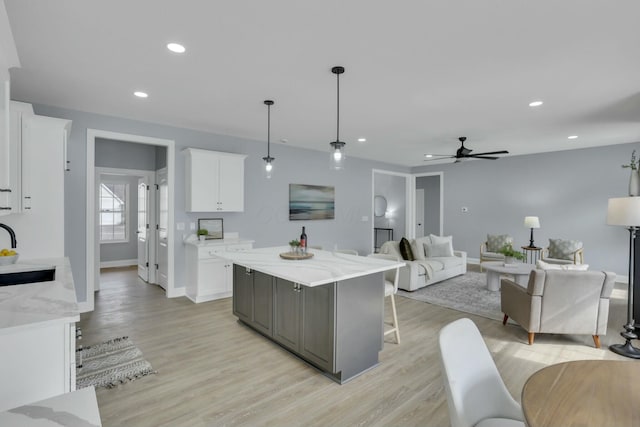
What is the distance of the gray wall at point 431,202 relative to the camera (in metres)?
9.78

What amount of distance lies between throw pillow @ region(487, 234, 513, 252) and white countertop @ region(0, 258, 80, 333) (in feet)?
24.1

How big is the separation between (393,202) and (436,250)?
4498 millimetres

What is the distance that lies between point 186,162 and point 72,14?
2.91m

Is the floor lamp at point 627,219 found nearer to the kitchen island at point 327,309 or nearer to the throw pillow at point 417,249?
the kitchen island at point 327,309

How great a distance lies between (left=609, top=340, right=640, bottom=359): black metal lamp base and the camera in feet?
10.1

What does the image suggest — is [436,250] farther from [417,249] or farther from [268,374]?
[268,374]

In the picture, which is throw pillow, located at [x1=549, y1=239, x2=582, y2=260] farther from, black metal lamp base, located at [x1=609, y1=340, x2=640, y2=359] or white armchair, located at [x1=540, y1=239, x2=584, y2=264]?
black metal lamp base, located at [x1=609, y1=340, x2=640, y2=359]

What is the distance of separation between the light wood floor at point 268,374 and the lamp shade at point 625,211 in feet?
4.32

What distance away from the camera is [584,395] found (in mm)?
1125

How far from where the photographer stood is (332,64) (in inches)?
109

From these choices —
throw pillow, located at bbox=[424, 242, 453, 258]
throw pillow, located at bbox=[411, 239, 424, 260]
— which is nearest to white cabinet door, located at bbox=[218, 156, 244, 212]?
throw pillow, located at bbox=[411, 239, 424, 260]

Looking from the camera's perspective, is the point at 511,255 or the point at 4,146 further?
the point at 511,255

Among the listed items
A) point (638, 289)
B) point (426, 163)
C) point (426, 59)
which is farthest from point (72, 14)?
point (426, 163)

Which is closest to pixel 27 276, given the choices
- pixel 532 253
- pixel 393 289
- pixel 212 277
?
pixel 212 277
